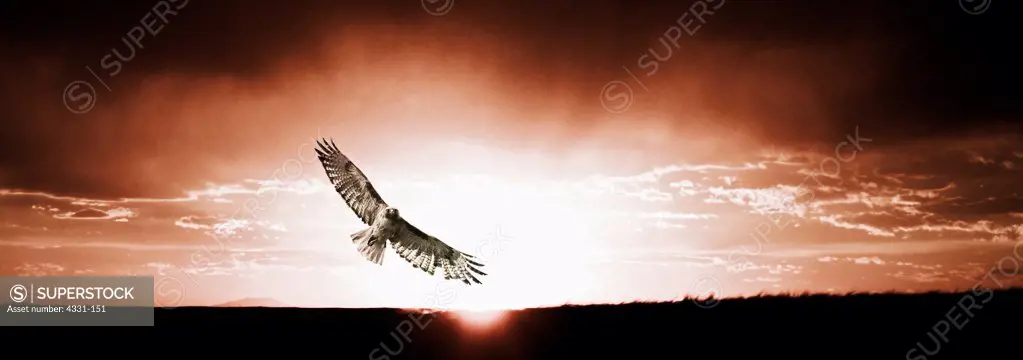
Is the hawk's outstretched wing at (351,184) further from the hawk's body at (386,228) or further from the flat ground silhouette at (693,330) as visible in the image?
the flat ground silhouette at (693,330)

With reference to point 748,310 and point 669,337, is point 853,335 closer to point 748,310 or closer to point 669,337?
point 748,310

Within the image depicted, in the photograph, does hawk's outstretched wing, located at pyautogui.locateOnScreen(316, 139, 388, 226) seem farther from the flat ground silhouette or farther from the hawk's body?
the flat ground silhouette

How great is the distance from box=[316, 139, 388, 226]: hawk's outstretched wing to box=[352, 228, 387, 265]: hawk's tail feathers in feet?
1.24

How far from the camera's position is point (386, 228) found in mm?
18828

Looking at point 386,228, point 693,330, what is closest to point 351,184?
point 386,228

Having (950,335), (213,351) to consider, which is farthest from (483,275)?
(950,335)

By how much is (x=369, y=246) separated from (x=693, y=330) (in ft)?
22.0

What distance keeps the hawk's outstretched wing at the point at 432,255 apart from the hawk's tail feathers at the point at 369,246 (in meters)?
0.34

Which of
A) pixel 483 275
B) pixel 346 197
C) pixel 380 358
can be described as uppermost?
pixel 346 197

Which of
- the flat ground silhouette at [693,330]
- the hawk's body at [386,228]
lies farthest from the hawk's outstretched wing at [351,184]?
the flat ground silhouette at [693,330]

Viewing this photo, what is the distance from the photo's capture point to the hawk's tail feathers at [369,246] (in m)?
18.5

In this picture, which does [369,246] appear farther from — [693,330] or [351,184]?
[693,330]

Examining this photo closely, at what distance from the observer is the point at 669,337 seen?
718 inches

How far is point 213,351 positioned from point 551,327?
22.1 feet
